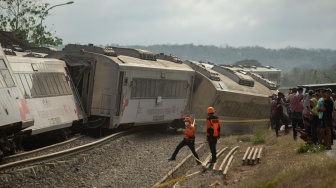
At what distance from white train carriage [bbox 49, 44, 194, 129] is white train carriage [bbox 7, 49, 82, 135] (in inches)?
36.1

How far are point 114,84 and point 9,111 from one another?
7.65 meters

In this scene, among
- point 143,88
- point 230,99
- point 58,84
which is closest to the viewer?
point 58,84

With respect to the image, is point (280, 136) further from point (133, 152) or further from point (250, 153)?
point (133, 152)

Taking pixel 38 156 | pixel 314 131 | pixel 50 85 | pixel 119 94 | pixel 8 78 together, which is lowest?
pixel 38 156

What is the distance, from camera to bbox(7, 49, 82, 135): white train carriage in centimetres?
1897

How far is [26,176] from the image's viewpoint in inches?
599

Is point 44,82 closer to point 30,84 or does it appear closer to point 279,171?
point 30,84

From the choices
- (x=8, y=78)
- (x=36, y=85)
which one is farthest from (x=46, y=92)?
(x=8, y=78)

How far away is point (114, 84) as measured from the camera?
23094 mm

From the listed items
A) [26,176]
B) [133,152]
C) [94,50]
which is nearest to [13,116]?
[26,176]

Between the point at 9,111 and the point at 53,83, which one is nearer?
the point at 9,111

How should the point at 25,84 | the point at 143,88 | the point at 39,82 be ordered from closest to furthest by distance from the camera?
the point at 25,84, the point at 39,82, the point at 143,88

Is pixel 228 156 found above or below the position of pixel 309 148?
below

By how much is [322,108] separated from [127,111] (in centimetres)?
892
